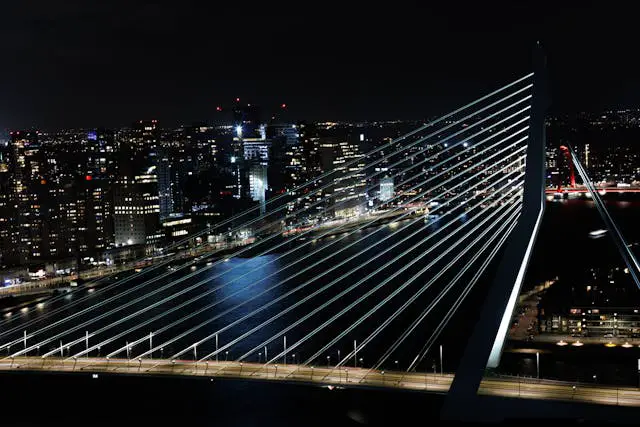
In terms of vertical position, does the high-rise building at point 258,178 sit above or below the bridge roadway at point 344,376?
above

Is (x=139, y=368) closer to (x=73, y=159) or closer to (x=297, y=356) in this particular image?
(x=297, y=356)

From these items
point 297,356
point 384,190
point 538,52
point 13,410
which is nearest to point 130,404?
point 13,410

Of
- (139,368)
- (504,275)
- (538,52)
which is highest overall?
(538,52)

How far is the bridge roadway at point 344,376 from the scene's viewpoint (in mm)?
4406

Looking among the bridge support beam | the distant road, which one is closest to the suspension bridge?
the bridge support beam

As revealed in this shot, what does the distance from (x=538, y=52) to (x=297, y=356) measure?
326 cm

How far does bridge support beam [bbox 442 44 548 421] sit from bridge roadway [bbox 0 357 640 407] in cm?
12

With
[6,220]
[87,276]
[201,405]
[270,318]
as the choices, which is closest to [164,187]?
[6,220]

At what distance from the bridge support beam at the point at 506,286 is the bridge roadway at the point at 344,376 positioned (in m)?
0.12

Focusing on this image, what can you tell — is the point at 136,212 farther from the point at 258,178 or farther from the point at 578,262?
the point at 578,262

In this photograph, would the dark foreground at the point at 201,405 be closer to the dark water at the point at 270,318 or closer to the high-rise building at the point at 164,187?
the dark water at the point at 270,318

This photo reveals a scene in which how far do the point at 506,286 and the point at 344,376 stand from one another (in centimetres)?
100

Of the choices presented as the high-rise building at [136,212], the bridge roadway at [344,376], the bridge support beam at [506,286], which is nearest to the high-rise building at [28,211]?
the high-rise building at [136,212]

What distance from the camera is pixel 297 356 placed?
688 centimetres
